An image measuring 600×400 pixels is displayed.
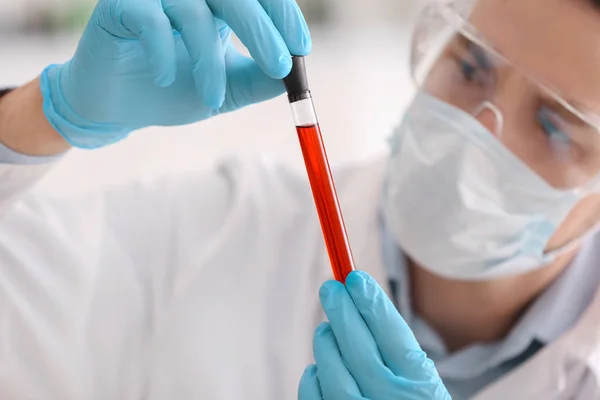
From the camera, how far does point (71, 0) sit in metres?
1.47

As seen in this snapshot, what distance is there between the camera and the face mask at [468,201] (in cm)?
89

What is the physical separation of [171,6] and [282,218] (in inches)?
20.3

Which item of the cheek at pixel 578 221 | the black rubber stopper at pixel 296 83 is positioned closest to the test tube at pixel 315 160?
the black rubber stopper at pixel 296 83

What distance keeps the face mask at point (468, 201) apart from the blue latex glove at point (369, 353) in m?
0.31

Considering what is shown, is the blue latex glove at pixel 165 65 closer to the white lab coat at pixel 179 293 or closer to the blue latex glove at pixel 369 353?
the white lab coat at pixel 179 293

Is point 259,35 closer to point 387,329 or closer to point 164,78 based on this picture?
point 164,78

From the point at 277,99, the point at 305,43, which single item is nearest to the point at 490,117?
the point at 305,43

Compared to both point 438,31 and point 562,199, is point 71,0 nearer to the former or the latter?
point 438,31

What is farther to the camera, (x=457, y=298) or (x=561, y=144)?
(x=457, y=298)

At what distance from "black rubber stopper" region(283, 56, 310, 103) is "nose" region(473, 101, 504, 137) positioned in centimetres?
39

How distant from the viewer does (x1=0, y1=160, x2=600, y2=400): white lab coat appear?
83 centimetres

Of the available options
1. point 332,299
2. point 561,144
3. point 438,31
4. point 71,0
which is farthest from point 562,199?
point 71,0

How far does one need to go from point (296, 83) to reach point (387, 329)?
0.86 ft

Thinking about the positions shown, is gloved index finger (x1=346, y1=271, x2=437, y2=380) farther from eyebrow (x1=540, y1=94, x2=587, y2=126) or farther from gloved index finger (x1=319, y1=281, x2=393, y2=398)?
eyebrow (x1=540, y1=94, x2=587, y2=126)
